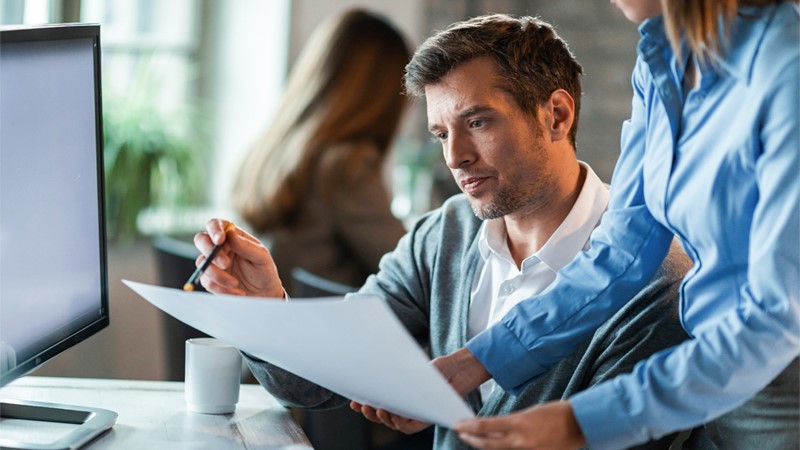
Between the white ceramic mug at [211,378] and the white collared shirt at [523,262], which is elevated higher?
the white collared shirt at [523,262]

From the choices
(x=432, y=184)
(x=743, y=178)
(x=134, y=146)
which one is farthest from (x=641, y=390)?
(x=432, y=184)

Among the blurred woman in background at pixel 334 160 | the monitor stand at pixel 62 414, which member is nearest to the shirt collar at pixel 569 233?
the monitor stand at pixel 62 414

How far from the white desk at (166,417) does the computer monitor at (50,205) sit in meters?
0.04

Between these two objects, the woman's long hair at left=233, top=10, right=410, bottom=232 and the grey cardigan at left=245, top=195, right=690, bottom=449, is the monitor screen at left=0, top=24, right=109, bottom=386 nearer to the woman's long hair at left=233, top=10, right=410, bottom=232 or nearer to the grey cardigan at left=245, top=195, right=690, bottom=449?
the grey cardigan at left=245, top=195, right=690, bottom=449

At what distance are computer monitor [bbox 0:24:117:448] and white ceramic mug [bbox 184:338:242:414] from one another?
124 mm

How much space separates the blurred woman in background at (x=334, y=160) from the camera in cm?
284

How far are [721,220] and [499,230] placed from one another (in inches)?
22.3

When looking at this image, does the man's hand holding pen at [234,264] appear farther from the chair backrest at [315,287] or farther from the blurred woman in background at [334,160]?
the blurred woman in background at [334,160]

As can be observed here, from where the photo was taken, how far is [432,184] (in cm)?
396

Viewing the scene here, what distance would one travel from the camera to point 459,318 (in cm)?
159

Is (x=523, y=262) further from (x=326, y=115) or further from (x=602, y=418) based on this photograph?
(x=326, y=115)

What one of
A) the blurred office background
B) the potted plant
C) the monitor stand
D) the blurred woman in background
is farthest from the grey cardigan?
the potted plant

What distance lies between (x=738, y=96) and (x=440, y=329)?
0.68m

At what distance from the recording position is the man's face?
150 centimetres
